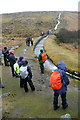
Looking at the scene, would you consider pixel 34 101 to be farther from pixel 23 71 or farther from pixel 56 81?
pixel 56 81

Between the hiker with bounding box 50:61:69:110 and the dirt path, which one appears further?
the dirt path

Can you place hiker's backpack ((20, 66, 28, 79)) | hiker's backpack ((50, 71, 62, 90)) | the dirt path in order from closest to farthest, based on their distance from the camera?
hiker's backpack ((50, 71, 62, 90)), the dirt path, hiker's backpack ((20, 66, 28, 79))

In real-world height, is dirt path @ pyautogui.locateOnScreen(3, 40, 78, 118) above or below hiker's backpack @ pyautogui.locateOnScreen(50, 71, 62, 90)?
below

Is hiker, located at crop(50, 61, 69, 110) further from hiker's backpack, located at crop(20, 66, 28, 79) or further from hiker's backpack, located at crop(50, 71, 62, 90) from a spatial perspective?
hiker's backpack, located at crop(20, 66, 28, 79)

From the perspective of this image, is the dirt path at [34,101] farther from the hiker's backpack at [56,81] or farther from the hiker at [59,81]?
the hiker's backpack at [56,81]

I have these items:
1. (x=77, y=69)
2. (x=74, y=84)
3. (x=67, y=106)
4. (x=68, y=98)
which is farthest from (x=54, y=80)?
(x=77, y=69)

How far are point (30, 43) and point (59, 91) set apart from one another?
25.9m

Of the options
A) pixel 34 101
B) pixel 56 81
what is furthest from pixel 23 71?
pixel 56 81

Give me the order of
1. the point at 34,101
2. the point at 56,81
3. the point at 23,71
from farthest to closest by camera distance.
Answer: the point at 23,71 < the point at 34,101 < the point at 56,81

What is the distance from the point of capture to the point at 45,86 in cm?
1294

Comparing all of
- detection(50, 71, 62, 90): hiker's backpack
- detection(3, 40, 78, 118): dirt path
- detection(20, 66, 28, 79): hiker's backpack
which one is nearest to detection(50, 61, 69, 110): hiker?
detection(50, 71, 62, 90): hiker's backpack

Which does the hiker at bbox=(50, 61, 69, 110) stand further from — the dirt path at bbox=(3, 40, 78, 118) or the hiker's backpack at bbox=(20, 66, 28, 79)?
the hiker's backpack at bbox=(20, 66, 28, 79)

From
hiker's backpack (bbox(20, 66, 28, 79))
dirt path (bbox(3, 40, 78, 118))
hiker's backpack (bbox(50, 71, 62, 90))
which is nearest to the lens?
hiker's backpack (bbox(50, 71, 62, 90))

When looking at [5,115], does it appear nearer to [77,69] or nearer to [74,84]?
[74,84]
